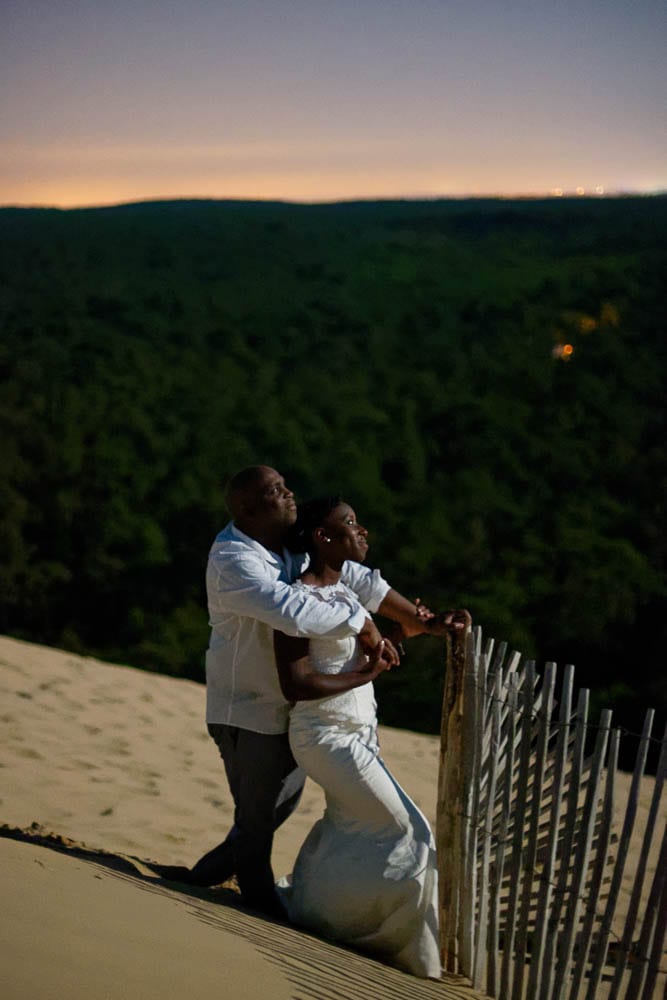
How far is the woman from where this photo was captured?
4535mm

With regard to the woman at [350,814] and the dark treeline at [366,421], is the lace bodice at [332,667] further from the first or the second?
the dark treeline at [366,421]

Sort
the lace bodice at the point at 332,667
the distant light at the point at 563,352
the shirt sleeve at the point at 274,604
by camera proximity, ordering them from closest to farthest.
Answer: the shirt sleeve at the point at 274,604, the lace bodice at the point at 332,667, the distant light at the point at 563,352

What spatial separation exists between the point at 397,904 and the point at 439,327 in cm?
4583

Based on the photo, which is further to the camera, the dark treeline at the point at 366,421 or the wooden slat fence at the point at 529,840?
the dark treeline at the point at 366,421

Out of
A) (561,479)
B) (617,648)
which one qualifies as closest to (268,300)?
(561,479)

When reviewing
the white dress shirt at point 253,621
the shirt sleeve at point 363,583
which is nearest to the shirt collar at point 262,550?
the white dress shirt at point 253,621

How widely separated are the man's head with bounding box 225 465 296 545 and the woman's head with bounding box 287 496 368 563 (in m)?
0.12

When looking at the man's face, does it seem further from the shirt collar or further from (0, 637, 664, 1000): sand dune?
(0, 637, 664, 1000): sand dune

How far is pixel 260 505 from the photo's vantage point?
4.81m

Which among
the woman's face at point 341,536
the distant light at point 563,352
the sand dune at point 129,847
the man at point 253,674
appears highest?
the distant light at point 563,352

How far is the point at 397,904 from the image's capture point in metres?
4.53

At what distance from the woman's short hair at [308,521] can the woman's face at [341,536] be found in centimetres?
3

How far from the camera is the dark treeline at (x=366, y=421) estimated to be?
2661 cm

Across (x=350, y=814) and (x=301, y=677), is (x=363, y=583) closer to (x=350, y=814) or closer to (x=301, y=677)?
(x=301, y=677)
